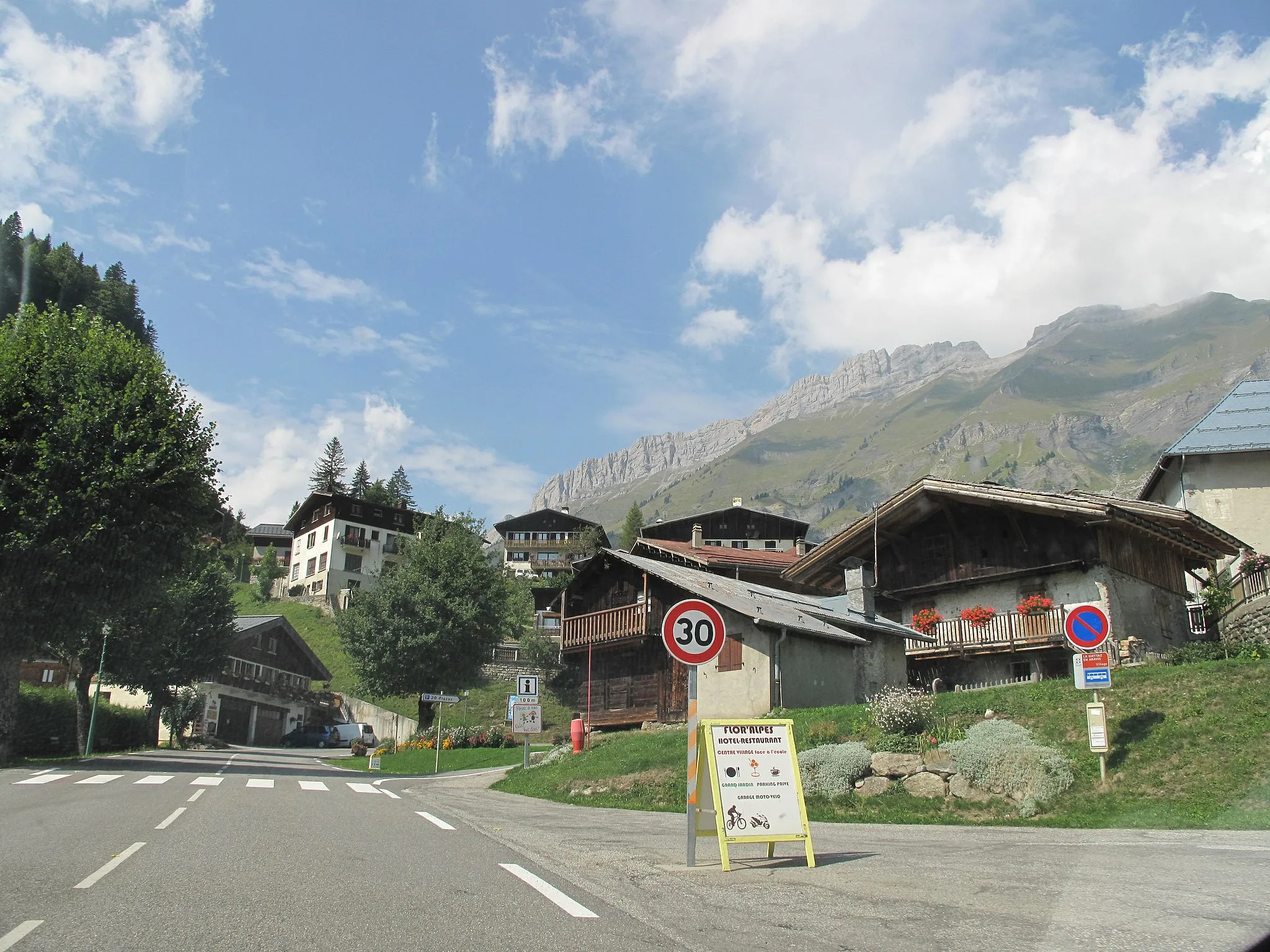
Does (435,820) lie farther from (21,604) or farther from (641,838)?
(21,604)

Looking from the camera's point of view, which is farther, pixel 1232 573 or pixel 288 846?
pixel 1232 573

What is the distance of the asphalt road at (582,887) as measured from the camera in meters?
6.02

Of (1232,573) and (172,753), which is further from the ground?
(1232,573)

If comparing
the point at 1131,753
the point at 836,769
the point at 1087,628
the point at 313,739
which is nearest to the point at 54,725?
the point at 313,739

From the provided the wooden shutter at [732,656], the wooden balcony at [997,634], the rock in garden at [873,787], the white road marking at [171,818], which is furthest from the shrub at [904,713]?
the white road marking at [171,818]

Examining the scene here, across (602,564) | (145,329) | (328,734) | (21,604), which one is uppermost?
(145,329)

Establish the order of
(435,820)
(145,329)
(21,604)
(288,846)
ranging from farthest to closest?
(145,329), (21,604), (435,820), (288,846)

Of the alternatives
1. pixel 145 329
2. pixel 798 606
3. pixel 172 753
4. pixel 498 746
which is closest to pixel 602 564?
pixel 498 746

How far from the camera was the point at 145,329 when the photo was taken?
104562 millimetres

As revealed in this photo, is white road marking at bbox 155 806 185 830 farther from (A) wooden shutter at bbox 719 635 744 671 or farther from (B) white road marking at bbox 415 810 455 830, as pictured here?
(A) wooden shutter at bbox 719 635 744 671

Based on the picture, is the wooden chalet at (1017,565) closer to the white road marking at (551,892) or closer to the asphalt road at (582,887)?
the asphalt road at (582,887)

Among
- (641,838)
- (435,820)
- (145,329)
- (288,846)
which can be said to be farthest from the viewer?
(145,329)

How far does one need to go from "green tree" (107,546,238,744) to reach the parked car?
9.20 meters

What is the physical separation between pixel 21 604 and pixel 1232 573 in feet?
132
